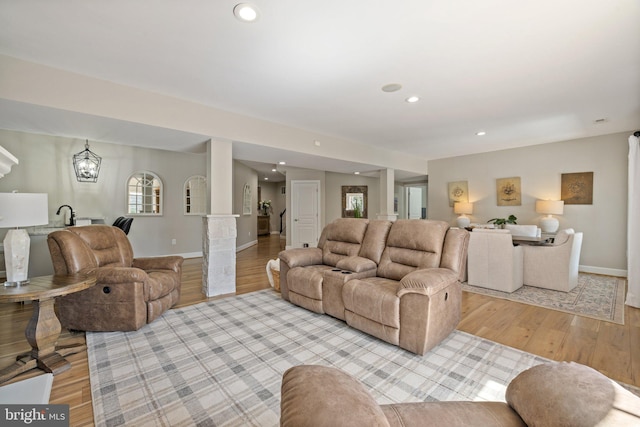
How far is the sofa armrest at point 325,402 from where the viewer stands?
2.13 feet

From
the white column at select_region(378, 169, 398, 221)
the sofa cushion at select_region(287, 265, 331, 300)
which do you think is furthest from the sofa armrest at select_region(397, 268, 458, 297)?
the white column at select_region(378, 169, 398, 221)

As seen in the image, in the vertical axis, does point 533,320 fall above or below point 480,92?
below

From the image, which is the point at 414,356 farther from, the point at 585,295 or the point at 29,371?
the point at 585,295

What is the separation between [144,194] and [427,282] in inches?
240

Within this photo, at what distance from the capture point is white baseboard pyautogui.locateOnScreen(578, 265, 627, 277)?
4801 millimetres

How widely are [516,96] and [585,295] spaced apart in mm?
2852

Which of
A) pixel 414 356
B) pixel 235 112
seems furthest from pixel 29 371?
pixel 235 112

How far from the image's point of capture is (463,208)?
6527 mm

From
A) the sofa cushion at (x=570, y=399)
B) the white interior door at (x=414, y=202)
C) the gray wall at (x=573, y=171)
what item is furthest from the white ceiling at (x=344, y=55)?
the white interior door at (x=414, y=202)

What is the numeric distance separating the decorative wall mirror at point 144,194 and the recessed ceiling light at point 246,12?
5045mm

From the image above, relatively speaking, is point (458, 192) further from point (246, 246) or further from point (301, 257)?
point (246, 246)

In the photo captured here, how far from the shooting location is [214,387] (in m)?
1.79

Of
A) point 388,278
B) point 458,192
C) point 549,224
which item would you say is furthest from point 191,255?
point 549,224

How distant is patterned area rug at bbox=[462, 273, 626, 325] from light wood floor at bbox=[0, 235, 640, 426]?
0.15 meters
